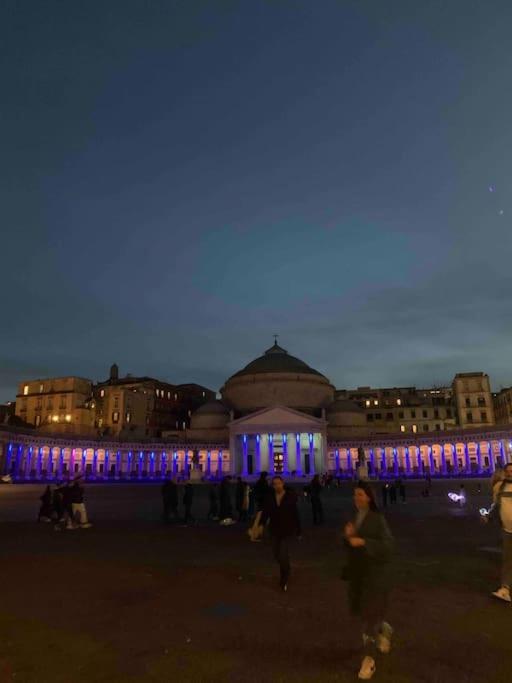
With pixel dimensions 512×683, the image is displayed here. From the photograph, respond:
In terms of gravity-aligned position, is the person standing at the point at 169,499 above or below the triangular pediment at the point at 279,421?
below

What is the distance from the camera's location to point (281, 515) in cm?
1080

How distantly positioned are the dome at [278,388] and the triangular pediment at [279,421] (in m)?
14.3

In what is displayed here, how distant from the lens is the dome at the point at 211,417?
105688mm

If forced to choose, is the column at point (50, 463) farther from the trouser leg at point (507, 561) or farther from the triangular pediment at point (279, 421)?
the trouser leg at point (507, 561)

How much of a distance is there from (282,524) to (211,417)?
96974 mm

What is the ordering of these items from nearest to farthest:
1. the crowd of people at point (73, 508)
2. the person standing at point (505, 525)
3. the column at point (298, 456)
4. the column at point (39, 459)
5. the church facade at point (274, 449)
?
the person standing at point (505, 525) < the crowd of people at point (73, 508) < the column at point (39, 459) < the church facade at point (274, 449) < the column at point (298, 456)

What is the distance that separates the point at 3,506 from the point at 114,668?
99.7 feet

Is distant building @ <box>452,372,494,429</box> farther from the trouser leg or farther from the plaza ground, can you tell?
the trouser leg

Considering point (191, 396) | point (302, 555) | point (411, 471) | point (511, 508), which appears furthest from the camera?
point (191, 396)

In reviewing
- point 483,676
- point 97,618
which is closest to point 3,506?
point 97,618

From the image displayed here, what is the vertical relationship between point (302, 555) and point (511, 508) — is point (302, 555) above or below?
below

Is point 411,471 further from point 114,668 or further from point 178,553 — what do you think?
point 114,668

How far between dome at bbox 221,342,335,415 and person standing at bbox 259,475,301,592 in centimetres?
9424

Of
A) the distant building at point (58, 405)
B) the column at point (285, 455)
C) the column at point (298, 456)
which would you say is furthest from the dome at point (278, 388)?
the distant building at point (58, 405)
